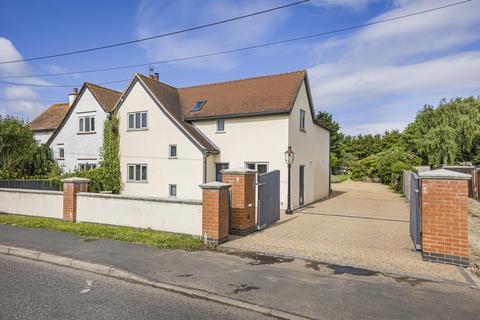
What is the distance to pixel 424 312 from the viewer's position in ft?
14.7

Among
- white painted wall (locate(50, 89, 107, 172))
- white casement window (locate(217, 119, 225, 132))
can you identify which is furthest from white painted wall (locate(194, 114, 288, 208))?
white painted wall (locate(50, 89, 107, 172))

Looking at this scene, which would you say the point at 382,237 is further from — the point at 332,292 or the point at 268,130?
the point at 268,130

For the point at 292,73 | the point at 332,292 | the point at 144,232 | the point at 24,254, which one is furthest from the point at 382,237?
the point at 292,73

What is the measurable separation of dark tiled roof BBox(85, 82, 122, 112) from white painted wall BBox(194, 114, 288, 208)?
23.3 feet

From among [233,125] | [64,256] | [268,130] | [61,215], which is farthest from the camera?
[233,125]

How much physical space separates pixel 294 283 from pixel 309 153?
13.5 meters

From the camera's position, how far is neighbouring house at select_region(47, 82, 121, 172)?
20562mm

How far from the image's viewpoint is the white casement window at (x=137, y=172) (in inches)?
724

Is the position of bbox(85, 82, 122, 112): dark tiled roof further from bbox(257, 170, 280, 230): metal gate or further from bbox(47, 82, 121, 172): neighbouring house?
bbox(257, 170, 280, 230): metal gate

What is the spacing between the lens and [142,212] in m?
9.78

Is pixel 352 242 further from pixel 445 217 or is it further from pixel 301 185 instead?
pixel 301 185

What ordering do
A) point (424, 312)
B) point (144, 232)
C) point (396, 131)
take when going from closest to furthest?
point (424, 312) < point (144, 232) < point (396, 131)

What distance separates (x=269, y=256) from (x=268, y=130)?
9.39m

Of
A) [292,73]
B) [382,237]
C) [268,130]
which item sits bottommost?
[382,237]
